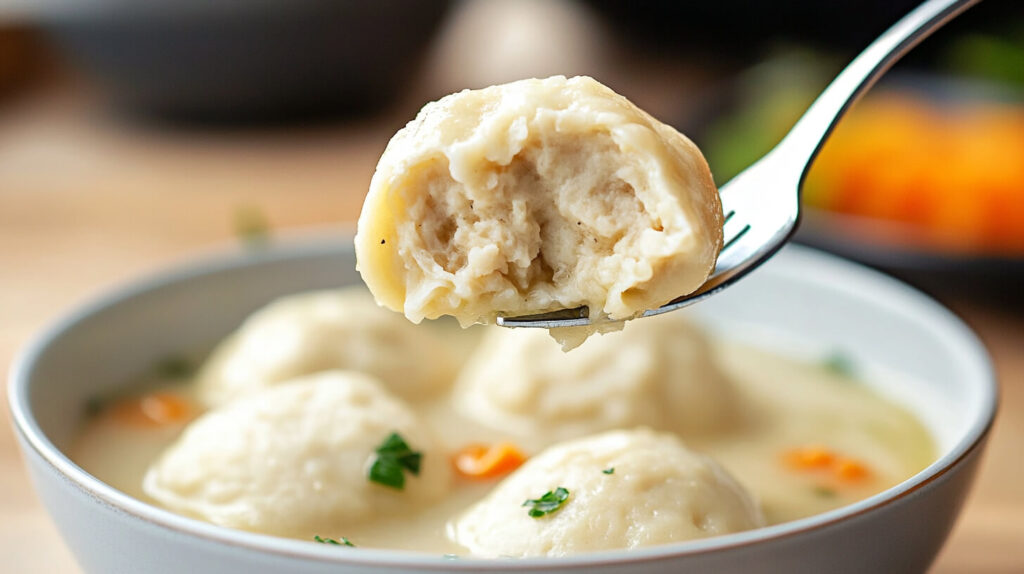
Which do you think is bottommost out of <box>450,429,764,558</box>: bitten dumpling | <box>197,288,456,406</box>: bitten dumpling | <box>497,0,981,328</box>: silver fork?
<box>197,288,456,406</box>: bitten dumpling

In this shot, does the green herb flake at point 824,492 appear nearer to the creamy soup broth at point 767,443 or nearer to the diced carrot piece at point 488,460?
the creamy soup broth at point 767,443

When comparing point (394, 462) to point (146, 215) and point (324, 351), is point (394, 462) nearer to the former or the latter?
point (324, 351)

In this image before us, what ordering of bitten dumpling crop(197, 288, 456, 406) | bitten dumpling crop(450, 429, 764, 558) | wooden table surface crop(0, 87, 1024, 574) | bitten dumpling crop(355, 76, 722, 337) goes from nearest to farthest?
bitten dumpling crop(355, 76, 722, 337), bitten dumpling crop(450, 429, 764, 558), wooden table surface crop(0, 87, 1024, 574), bitten dumpling crop(197, 288, 456, 406)

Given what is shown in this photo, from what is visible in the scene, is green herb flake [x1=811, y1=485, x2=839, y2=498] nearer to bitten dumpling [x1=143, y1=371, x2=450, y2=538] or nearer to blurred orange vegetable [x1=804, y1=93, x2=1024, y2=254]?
bitten dumpling [x1=143, y1=371, x2=450, y2=538]

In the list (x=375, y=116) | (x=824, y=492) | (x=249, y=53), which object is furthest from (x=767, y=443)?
(x=375, y=116)

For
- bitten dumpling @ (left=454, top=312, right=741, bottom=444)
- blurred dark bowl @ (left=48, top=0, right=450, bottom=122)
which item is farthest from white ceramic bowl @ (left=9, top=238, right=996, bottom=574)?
blurred dark bowl @ (left=48, top=0, right=450, bottom=122)
